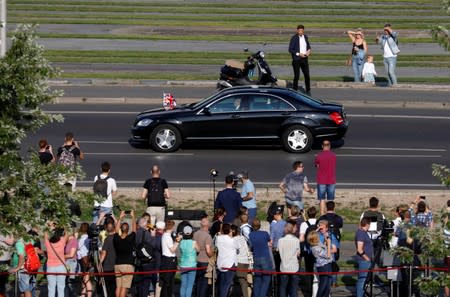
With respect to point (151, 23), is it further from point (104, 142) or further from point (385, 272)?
point (385, 272)

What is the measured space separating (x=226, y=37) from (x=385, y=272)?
28306 millimetres

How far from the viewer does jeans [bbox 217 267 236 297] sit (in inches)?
719

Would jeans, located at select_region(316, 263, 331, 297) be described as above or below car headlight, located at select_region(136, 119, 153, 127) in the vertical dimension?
below

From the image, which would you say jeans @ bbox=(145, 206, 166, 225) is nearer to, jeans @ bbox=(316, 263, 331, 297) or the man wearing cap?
the man wearing cap

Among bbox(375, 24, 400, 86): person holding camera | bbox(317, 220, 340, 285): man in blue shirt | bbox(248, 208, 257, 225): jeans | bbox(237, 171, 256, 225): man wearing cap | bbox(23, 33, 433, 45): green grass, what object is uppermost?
bbox(23, 33, 433, 45): green grass

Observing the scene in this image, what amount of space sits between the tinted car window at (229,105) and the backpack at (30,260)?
1107cm

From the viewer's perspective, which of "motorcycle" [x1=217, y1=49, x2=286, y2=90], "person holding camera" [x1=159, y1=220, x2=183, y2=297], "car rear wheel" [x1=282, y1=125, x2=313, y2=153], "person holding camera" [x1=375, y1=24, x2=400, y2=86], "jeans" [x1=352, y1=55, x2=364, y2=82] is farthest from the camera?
"jeans" [x1=352, y1=55, x2=364, y2=82]

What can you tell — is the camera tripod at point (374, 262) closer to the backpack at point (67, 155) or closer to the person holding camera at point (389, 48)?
the backpack at point (67, 155)

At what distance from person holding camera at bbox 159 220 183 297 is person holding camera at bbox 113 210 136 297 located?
51cm

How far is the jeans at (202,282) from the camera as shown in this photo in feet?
60.7

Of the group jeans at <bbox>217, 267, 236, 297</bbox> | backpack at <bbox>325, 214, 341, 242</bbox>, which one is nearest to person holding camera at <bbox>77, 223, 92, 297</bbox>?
jeans at <bbox>217, 267, 236, 297</bbox>

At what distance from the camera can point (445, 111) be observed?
33781mm

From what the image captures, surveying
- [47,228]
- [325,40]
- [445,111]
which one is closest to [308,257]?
[47,228]

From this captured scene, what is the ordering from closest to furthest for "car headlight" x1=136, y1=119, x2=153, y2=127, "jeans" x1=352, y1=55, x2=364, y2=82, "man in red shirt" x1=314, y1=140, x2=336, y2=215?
1. "man in red shirt" x1=314, y1=140, x2=336, y2=215
2. "car headlight" x1=136, y1=119, x2=153, y2=127
3. "jeans" x1=352, y1=55, x2=364, y2=82
